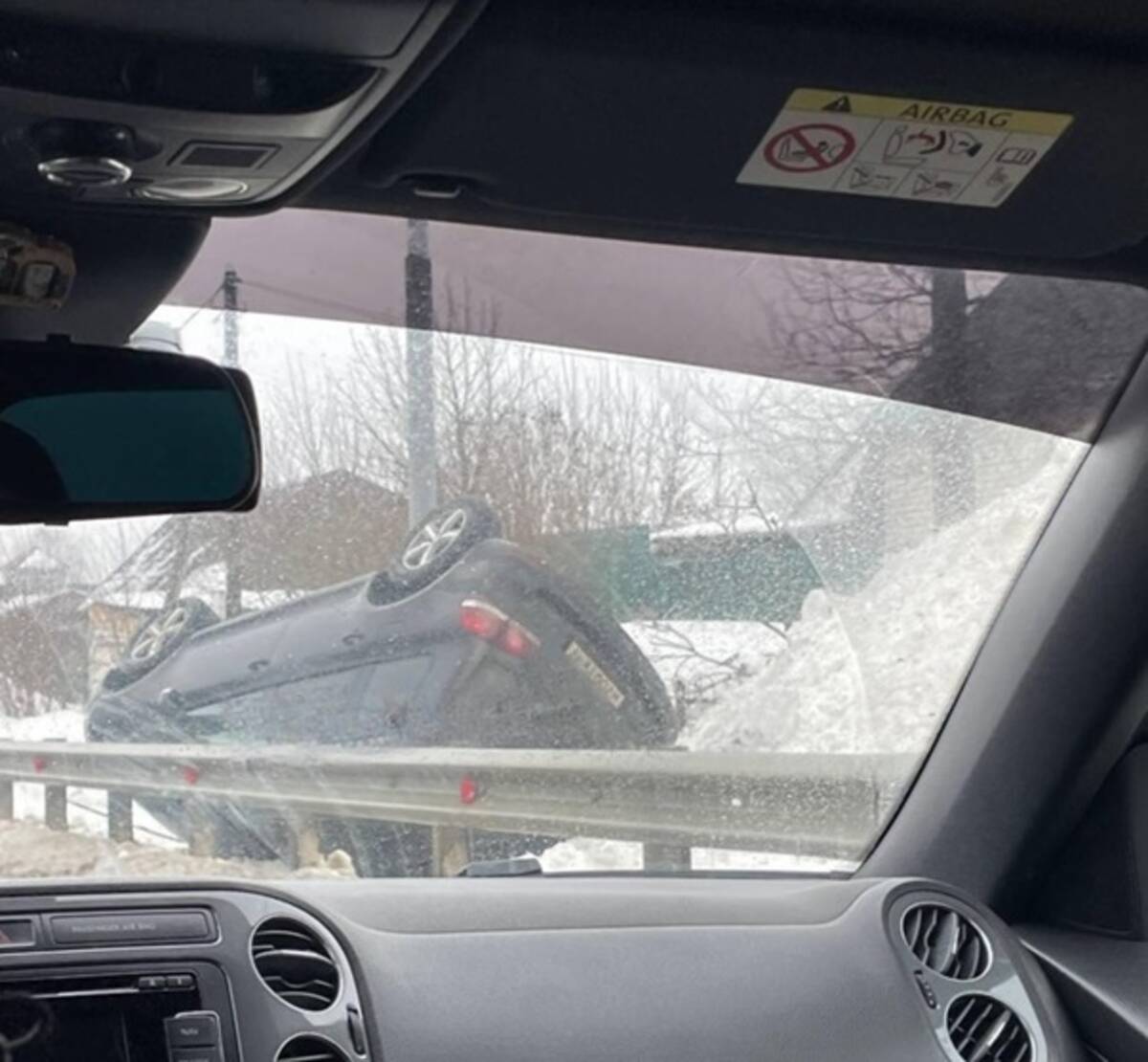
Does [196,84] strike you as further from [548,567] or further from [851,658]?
[851,658]

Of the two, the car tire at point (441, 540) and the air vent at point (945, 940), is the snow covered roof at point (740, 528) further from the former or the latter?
the air vent at point (945, 940)

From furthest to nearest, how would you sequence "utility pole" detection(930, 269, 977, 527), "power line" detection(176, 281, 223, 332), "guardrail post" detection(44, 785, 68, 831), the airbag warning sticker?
"utility pole" detection(930, 269, 977, 527) < "guardrail post" detection(44, 785, 68, 831) < "power line" detection(176, 281, 223, 332) < the airbag warning sticker

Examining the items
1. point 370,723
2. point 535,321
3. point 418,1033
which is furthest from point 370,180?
point 418,1033

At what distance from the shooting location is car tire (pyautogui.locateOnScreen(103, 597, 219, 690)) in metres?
3.96

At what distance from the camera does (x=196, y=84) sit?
2812 mm

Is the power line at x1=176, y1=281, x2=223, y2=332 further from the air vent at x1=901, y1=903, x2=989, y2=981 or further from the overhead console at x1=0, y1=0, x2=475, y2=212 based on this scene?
the air vent at x1=901, y1=903, x2=989, y2=981

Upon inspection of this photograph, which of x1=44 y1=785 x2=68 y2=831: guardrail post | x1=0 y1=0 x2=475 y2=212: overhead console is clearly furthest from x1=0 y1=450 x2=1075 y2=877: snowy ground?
x1=0 y1=0 x2=475 y2=212: overhead console

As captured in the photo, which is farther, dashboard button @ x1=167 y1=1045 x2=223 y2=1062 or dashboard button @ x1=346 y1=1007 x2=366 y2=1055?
dashboard button @ x1=346 y1=1007 x2=366 y2=1055

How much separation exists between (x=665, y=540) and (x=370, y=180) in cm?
125

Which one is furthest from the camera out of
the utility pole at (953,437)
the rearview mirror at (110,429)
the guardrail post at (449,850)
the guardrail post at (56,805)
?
the utility pole at (953,437)

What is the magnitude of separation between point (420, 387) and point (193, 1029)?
4.84 ft

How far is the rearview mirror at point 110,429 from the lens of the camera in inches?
113

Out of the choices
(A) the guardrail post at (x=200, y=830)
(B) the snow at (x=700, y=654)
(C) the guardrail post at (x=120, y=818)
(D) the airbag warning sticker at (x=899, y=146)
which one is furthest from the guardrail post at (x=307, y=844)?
(D) the airbag warning sticker at (x=899, y=146)

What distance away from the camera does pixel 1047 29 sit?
3186mm
